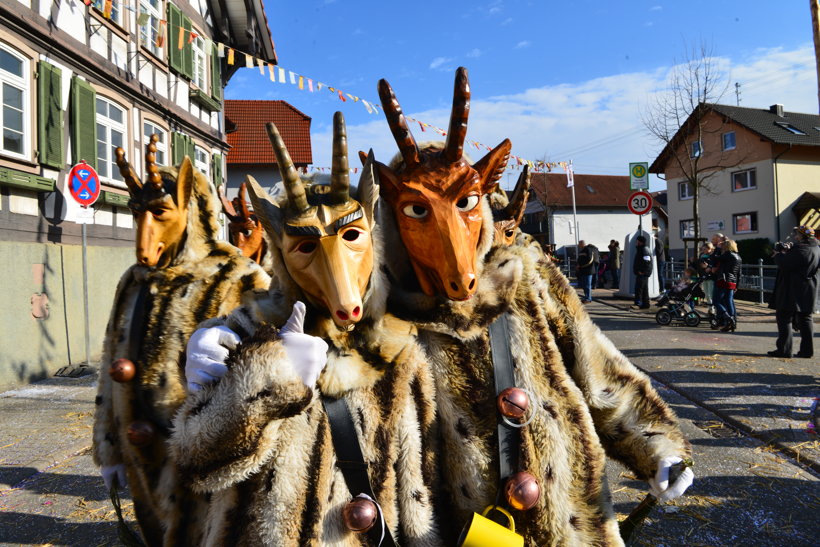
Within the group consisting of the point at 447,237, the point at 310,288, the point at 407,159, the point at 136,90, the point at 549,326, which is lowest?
the point at 549,326

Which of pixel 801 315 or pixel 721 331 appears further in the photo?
pixel 721 331

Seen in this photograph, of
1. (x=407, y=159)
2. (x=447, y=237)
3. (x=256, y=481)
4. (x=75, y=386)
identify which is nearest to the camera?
(x=256, y=481)

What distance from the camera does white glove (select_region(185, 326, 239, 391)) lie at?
1297 millimetres

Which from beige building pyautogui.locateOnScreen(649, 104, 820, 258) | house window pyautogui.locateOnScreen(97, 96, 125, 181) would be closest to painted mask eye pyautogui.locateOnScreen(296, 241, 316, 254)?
house window pyautogui.locateOnScreen(97, 96, 125, 181)

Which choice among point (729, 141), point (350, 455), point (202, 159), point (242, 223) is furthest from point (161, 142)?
point (729, 141)

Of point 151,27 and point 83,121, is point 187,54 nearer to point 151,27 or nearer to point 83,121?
point 151,27

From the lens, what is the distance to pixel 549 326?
5.79 feet

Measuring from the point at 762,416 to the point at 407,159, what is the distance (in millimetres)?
4882

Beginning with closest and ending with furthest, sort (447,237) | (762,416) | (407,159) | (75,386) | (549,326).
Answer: (447,237)
(407,159)
(549,326)
(762,416)
(75,386)

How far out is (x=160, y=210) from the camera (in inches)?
109

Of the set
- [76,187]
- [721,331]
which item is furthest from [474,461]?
[721,331]

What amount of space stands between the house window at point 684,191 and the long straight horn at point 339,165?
1285 inches

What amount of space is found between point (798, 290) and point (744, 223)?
2258cm

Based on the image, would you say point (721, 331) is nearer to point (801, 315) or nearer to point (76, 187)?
point (801, 315)
